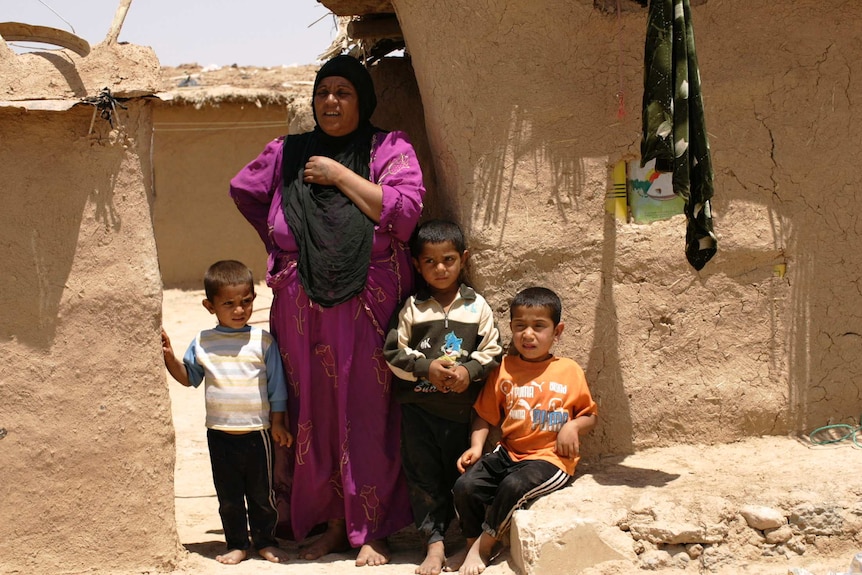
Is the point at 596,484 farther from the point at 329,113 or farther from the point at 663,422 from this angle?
the point at 329,113

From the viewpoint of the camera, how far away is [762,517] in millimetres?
3689

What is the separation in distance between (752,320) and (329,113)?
198 cm

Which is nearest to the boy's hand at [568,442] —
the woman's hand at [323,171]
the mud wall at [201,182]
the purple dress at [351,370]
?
the purple dress at [351,370]

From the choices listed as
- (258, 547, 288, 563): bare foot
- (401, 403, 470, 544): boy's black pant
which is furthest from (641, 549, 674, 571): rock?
(258, 547, 288, 563): bare foot

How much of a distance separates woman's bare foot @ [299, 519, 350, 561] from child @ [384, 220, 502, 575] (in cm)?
38

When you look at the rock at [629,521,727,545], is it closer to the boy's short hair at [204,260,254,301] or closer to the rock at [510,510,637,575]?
the rock at [510,510,637,575]

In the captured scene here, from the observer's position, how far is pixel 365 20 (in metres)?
5.18

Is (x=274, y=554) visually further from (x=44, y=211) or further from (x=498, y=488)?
(x=44, y=211)

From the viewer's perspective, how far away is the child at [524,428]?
3.85 m

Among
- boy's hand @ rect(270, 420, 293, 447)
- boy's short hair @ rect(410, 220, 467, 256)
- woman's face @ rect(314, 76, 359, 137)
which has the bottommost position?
boy's hand @ rect(270, 420, 293, 447)

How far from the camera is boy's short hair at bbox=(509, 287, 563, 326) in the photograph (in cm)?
399

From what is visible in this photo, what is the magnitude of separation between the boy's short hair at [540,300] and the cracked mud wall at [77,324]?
1396mm

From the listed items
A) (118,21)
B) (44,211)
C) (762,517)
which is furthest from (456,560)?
(118,21)

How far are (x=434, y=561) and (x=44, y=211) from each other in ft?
6.47
